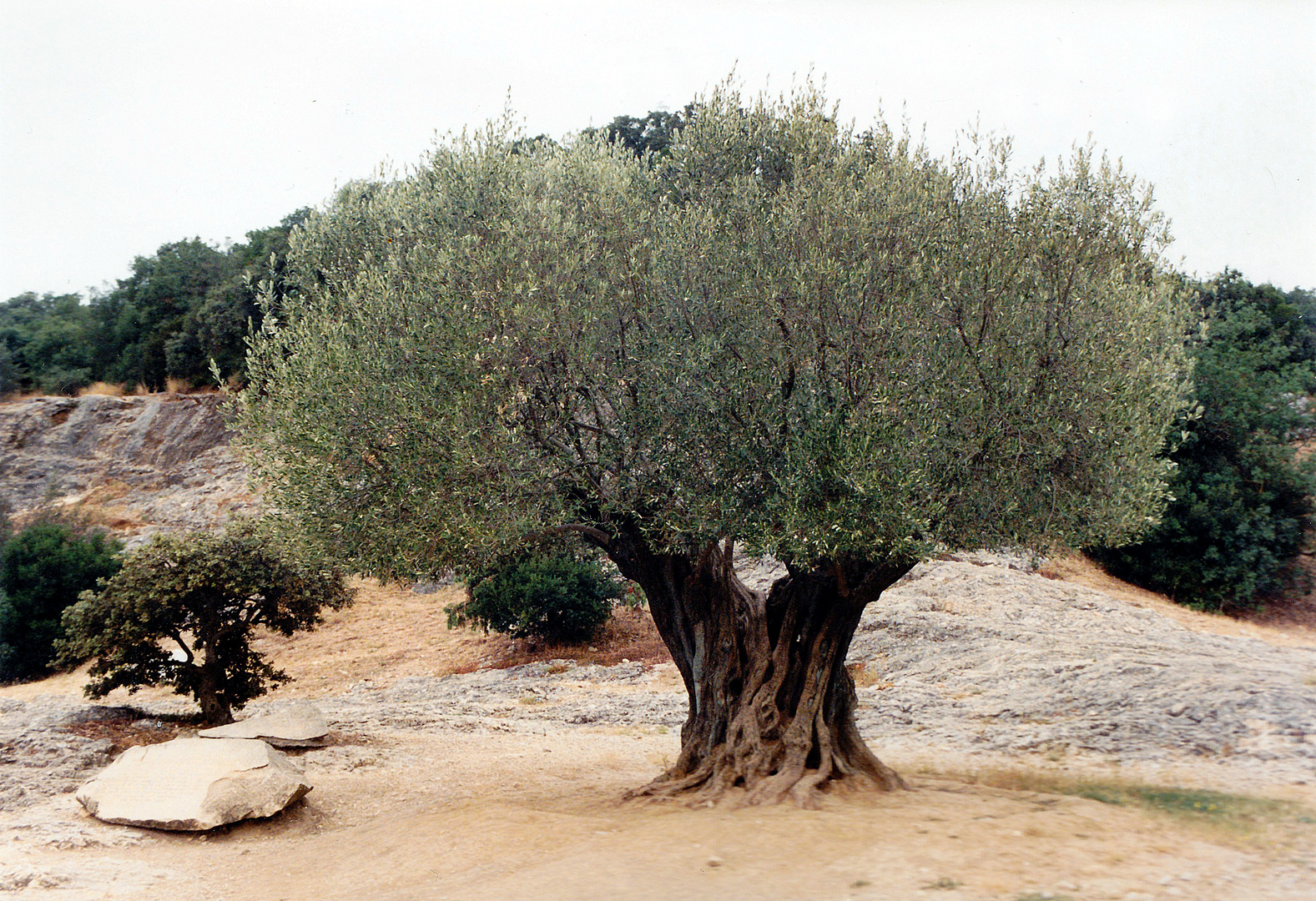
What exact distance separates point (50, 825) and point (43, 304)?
239ft

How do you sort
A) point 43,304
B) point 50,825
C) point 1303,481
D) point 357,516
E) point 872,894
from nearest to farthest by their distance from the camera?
1. point 872,894
2. point 357,516
3. point 50,825
4. point 1303,481
5. point 43,304

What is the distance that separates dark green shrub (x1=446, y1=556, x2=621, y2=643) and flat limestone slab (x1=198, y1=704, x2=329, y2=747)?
10129 mm

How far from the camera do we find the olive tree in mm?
10375

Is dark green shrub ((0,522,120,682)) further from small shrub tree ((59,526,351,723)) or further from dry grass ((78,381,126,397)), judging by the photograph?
dry grass ((78,381,126,397))

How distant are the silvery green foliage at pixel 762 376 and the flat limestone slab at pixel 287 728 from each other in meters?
6.18

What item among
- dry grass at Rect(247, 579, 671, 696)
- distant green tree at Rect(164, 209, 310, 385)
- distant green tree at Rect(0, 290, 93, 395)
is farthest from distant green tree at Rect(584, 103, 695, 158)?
distant green tree at Rect(0, 290, 93, 395)

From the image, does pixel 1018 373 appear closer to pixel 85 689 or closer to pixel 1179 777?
pixel 1179 777

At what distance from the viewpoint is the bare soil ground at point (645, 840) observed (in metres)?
8.44

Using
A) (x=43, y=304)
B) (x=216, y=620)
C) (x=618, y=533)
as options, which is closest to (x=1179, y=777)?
(x=618, y=533)

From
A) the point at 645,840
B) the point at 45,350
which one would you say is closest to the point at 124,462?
the point at 45,350

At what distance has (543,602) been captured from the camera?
2811cm

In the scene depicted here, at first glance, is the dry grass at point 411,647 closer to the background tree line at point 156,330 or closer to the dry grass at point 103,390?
the background tree line at point 156,330

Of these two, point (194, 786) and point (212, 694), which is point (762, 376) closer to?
point (194, 786)

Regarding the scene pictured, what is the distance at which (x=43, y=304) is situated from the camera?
7138 cm
